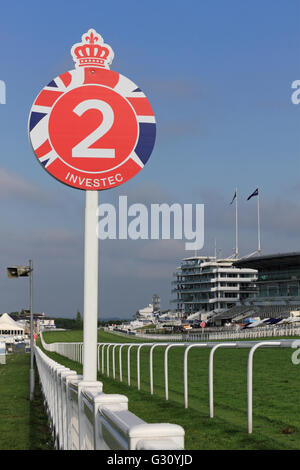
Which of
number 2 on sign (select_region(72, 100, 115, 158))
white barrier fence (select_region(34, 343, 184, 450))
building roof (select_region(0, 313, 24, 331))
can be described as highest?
number 2 on sign (select_region(72, 100, 115, 158))

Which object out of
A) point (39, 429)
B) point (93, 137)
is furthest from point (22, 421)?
point (93, 137)

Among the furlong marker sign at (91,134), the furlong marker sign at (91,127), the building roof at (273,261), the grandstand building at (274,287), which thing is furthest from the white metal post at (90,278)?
the building roof at (273,261)

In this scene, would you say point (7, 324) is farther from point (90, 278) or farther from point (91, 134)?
point (91, 134)

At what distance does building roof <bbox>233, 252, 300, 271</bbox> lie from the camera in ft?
280

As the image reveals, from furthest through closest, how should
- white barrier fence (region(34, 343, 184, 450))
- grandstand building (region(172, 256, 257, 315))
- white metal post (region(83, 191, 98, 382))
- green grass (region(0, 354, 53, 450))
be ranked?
grandstand building (region(172, 256, 257, 315)) → green grass (region(0, 354, 53, 450)) → white metal post (region(83, 191, 98, 382)) → white barrier fence (region(34, 343, 184, 450))

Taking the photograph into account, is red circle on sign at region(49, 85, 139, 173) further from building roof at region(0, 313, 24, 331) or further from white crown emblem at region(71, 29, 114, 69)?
building roof at region(0, 313, 24, 331)

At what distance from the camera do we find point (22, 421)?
480 inches

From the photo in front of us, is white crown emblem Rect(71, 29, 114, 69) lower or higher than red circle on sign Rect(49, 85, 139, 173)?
higher

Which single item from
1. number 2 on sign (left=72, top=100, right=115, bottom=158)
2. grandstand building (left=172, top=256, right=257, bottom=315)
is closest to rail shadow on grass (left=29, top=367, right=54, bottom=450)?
number 2 on sign (left=72, top=100, right=115, bottom=158)

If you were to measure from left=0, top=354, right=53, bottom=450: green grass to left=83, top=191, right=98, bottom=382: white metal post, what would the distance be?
3021 millimetres

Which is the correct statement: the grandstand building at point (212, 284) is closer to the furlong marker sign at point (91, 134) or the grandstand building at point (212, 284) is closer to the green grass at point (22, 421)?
the green grass at point (22, 421)
